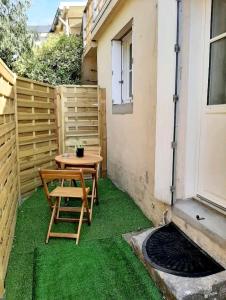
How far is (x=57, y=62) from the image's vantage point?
10.3m

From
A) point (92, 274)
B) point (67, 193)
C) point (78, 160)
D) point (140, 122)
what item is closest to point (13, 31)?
point (78, 160)

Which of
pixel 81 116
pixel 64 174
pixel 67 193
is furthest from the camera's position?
pixel 81 116

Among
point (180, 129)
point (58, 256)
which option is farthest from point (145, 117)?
point (58, 256)

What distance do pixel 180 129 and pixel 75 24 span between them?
11279 millimetres

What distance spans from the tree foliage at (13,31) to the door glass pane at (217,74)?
8983 mm

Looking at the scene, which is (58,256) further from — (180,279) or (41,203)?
(41,203)

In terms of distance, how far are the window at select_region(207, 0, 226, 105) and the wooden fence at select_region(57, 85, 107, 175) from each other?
11.7ft

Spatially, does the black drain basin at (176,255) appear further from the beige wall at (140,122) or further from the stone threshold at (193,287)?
the beige wall at (140,122)

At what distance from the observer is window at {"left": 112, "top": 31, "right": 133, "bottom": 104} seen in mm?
5473

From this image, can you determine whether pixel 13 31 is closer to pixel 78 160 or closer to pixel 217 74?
pixel 78 160

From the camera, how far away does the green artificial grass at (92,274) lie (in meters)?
2.36

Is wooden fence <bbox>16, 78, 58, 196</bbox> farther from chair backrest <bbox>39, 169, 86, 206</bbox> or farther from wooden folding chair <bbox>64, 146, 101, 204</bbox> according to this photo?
chair backrest <bbox>39, 169, 86, 206</bbox>

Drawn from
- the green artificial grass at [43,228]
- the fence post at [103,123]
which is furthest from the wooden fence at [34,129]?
the fence post at [103,123]

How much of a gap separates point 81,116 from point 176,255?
4.14 m
